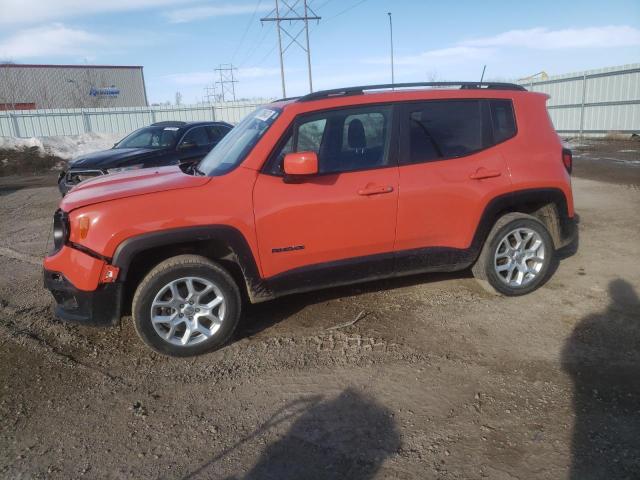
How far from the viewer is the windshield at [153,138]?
955cm

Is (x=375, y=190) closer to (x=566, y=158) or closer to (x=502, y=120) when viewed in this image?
(x=502, y=120)

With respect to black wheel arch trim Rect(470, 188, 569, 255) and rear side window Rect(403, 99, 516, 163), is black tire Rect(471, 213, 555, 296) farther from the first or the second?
rear side window Rect(403, 99, 516, 163)

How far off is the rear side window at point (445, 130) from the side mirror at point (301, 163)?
95cm

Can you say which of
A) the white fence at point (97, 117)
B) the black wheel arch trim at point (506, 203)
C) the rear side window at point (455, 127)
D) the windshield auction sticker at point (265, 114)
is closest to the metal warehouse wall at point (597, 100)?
the white fence at point (97, 117)

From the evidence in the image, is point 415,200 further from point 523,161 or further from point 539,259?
point 539,259

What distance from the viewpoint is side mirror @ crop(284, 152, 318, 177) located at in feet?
11.7

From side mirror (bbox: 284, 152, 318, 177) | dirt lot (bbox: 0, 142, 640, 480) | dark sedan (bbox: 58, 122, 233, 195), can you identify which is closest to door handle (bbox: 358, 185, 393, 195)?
side mirror (bbox: 284, 152, 318, 177)

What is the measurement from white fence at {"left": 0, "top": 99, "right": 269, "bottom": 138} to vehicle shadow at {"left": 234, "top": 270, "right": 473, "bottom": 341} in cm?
2438

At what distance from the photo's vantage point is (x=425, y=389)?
3.20 metres

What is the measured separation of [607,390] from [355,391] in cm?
153

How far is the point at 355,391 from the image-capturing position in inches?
126

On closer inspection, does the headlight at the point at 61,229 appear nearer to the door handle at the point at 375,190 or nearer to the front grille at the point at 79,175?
the door handle at the point at 375,190

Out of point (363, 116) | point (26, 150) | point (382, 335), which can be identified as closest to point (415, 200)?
point (363, 116)

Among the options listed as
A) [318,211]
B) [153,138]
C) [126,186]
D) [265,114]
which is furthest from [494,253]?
[153,138]
